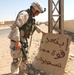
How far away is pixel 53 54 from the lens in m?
6.69

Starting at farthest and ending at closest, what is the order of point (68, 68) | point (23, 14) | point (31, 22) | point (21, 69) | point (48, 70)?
point (68, 68) → point (48, 70) → point (21, 69) → point (31, 22) → point (23, 14)

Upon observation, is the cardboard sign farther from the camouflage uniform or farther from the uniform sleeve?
Answer: the uniform sleeve

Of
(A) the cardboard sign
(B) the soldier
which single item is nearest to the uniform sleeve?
(B) the soldier

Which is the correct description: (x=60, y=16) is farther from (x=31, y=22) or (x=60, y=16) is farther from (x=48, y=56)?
(x=31, y=22)

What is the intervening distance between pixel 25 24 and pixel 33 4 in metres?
0.52

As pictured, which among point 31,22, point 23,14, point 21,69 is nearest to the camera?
point 23,14

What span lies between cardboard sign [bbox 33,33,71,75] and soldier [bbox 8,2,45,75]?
913 mm

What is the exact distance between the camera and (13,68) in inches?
227

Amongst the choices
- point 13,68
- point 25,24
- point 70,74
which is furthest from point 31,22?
point 70,74

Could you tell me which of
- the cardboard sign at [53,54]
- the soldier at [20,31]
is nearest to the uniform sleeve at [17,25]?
the soldier at [20,31]

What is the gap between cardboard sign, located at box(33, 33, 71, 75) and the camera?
635cm

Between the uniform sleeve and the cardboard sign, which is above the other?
the uniform sleeve

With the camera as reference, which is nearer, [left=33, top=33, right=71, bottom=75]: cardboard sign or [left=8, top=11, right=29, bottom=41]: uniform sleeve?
[left=8, top=11, right=29, bottom=41]: uniform sleeve

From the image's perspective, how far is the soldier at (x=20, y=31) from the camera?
5.36 m
